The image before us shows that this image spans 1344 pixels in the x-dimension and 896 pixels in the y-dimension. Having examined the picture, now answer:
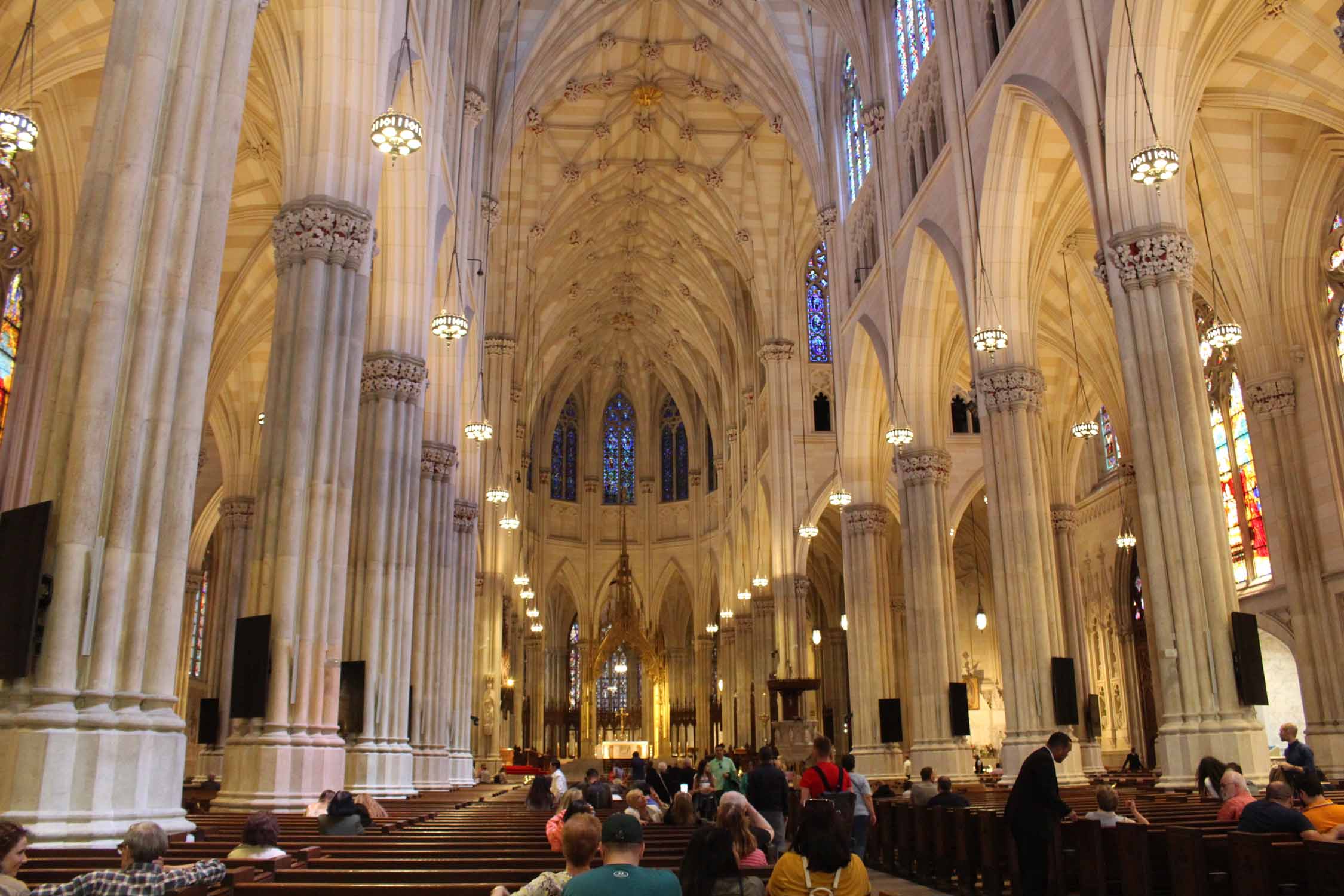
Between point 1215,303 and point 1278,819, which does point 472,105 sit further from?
point 1278,819

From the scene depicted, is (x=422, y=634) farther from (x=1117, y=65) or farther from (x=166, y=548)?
(x=1117, y=65)

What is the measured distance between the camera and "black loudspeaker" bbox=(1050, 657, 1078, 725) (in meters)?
16.8

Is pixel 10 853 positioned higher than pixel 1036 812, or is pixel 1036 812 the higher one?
pixel 10 853

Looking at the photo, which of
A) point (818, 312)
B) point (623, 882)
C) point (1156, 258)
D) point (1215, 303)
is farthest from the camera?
point (818, 312)

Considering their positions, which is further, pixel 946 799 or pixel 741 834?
pixel 946 799

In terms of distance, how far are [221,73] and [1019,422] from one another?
1383cm

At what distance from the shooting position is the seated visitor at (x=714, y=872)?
208 inches

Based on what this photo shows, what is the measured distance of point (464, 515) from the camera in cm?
2577

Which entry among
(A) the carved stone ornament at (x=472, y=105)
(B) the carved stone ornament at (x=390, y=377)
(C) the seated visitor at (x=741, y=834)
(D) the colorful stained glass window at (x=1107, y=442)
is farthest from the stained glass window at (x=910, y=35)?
(C) the seated visitor at (x=741, y=834)

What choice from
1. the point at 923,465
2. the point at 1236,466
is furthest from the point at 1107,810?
the point at 1236,466

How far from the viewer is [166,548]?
25.8 ft

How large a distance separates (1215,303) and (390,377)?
54.8ft

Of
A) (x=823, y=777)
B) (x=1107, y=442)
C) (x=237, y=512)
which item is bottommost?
(x=823, y=777)

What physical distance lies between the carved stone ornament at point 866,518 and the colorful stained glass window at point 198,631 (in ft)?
63.0
